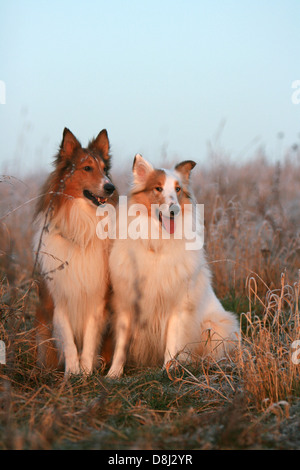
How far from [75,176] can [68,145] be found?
301 millimetres

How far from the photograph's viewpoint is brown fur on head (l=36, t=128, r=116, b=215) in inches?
183

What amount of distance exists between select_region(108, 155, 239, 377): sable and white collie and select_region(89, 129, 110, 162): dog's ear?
35 centimetres

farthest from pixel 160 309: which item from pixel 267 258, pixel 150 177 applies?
pixel 267 258

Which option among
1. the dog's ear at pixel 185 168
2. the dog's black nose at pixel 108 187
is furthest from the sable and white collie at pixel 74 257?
Result: the dog's ear at pixel 185 168

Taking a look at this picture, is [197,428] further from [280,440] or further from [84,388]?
[84,388]

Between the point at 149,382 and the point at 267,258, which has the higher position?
the point at 267,258

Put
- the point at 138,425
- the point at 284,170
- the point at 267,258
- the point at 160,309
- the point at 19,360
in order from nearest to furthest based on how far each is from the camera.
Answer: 1. the point at 138,425
2. the point at 19,360
3. the point at 160,309
4. the point at 267,258
5. the point at 284,170

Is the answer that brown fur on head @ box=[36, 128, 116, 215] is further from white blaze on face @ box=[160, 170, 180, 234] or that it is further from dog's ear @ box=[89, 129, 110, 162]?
white blaze on face @ box=[160, 170, 180, 234]

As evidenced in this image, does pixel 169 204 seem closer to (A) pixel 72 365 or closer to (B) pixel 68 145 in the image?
(B) pixel 68 145

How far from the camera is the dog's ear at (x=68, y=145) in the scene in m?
4.66

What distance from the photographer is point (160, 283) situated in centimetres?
462

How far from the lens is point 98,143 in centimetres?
490

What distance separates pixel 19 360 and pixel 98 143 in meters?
2.12
